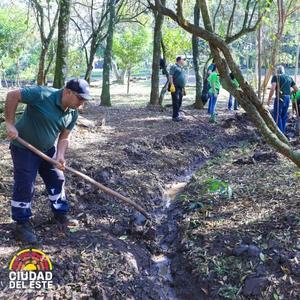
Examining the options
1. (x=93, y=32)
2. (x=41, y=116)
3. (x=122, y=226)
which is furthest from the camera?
(x=93, y=32)

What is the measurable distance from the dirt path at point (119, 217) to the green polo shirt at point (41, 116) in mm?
1159

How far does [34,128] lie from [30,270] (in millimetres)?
1429

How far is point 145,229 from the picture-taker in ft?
19.3

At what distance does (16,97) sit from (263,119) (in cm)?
319

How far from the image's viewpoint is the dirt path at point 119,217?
4.49 meters

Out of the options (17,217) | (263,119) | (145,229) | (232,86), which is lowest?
(145,229)

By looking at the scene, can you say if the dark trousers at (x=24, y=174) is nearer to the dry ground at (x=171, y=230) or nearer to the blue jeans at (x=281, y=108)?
the dry ground at (x=171, y=230)

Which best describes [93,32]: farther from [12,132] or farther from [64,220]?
[12,132]

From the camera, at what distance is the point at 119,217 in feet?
20.4

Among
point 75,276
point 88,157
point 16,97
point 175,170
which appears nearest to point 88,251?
point 75,276

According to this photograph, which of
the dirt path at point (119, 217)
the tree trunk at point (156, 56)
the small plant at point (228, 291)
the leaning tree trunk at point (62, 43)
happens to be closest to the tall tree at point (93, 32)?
the tree trunk at point (156, 56)

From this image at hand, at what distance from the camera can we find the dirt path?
449 centimetres

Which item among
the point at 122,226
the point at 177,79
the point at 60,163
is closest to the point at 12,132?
the point at 60,163

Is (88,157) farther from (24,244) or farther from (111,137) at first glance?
(24,244)
